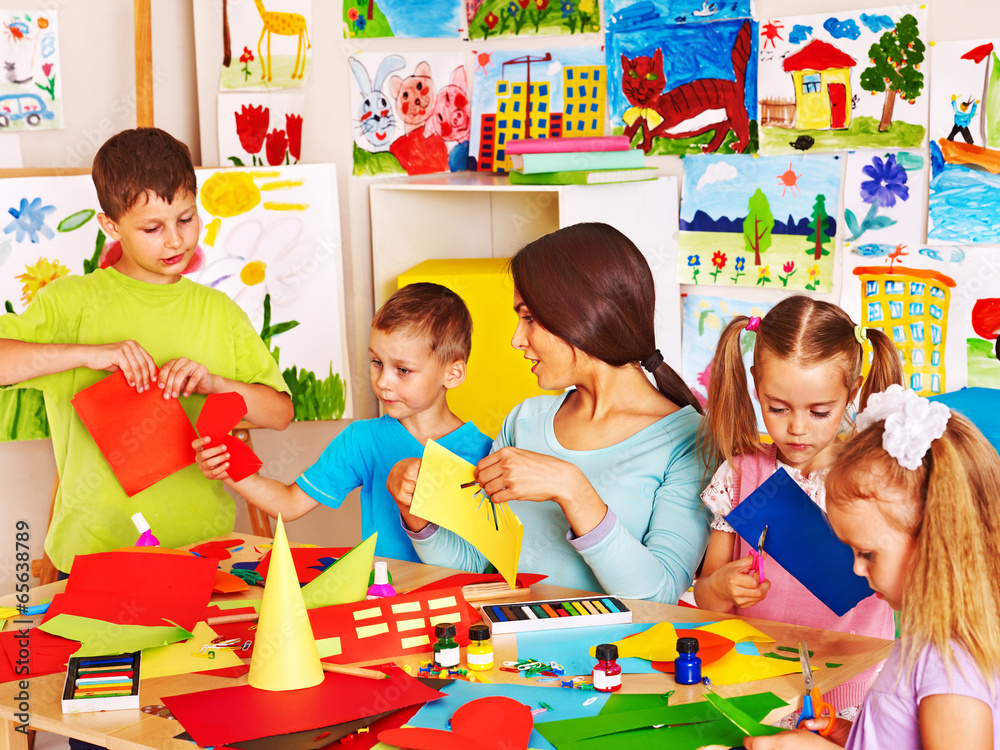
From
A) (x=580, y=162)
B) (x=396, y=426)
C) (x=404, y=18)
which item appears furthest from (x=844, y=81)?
(x=396, y=426)

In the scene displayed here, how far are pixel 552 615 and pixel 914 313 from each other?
1.41 metres

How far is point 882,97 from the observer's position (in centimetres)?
229

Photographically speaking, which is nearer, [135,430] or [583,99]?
[135,430]

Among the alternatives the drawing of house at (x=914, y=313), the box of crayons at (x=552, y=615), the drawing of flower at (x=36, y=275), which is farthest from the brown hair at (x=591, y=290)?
the drawing of flower at (x=36, y=275)

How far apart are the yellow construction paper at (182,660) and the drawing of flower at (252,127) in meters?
1.78

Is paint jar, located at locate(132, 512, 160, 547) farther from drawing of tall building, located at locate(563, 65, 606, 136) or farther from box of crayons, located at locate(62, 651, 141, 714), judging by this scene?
drawing of tall building, located at locate(563, 65, 606, 136)

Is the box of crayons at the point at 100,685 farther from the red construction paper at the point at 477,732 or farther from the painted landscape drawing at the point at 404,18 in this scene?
the painted landscape drawing at the point at 404,18

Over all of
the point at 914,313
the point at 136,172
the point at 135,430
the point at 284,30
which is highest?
the point at 284,30

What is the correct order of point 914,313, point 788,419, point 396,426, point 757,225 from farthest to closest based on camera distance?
1. point 757,225
2. point 914,313
3. point 396,426
4. point 788,419

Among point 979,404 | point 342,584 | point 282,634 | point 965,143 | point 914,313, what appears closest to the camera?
point 282,634

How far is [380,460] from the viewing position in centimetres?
183

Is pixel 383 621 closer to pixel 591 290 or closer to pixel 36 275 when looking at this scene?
pixel 591 290

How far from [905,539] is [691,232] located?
1728 mm

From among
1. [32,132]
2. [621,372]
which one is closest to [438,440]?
[621,372]
